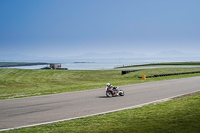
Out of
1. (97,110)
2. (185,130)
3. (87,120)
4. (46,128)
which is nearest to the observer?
(185,130)

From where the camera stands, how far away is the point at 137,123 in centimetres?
1002

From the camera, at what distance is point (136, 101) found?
53.5 feet

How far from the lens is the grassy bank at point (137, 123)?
9.00 meters

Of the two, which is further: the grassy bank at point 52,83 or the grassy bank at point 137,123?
the grassy bank at point 52,83

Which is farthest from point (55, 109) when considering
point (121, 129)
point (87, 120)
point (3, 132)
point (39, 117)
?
point (121, 129)

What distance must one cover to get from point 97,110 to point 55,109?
2.23m

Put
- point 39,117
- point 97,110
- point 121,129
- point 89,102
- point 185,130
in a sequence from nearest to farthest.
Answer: point 185,130 < point 121,129 < point 39,117 < point 97,110 < point 89,102

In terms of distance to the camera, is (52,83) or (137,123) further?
(52,83)

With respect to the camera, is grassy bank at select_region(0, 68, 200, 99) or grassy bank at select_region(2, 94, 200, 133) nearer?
grassy bank at select_region(2, 94, 200, 133)

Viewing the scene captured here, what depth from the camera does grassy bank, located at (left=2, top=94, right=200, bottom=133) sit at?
29.5 ft

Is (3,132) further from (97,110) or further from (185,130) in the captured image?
(185,130)

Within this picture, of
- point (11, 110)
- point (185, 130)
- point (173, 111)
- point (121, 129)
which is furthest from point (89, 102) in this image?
point (185, 130)

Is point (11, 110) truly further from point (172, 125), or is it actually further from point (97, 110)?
point (172, 125)

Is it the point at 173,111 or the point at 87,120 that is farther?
the point at 173,111
